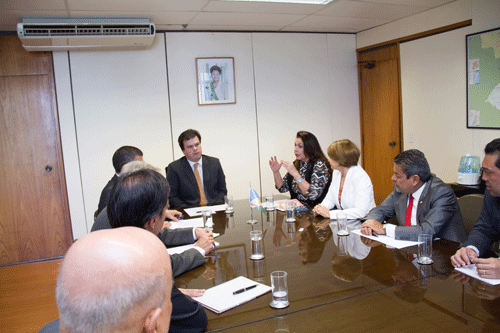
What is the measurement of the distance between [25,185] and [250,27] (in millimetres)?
3430

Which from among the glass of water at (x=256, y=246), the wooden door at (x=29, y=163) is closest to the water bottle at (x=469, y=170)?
the glass of water at (x=256, y=246)

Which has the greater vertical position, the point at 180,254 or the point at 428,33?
the point at 428,33

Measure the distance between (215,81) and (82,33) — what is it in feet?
5.64

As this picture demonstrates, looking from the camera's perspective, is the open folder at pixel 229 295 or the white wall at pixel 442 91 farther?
the white wall at pixel 442 91

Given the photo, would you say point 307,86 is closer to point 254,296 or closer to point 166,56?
point 166,56

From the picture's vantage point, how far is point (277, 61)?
5688mm

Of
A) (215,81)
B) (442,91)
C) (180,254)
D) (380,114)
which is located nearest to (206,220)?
(180,254)

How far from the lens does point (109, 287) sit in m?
0.77

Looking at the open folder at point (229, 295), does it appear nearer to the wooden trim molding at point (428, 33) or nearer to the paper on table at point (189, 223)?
the paper on table at point (189, 223)

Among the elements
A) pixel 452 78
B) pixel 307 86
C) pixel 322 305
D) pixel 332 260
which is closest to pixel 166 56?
pixel 307 86

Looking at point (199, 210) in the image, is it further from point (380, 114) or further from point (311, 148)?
point (380, 114)

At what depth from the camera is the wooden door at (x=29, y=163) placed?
476 cm

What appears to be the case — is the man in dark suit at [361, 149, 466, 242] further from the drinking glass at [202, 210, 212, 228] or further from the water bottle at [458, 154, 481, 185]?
the water bottle at [458, 154, 481, 185]

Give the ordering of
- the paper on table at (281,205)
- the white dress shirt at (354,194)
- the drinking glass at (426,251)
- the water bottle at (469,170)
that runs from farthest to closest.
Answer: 1. the water bottle at (469,170)
2. the paper on table at (281,205)
3. the white dress shirt at (354,194)
4. the drinking glass at (426,251)
